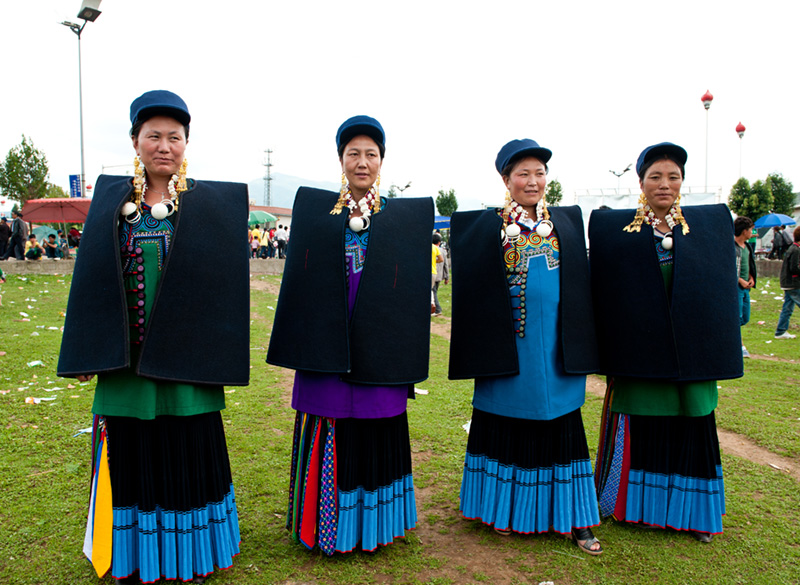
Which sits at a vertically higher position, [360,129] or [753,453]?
[360,129]

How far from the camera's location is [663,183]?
3537mm

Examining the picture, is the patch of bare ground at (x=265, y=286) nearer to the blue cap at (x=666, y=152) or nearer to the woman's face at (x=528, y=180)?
the woman's face at (x=528, y=180)

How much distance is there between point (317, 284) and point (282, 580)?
5.17ft

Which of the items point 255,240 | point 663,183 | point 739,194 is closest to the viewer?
point 663,183

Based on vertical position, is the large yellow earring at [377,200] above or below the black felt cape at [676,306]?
above

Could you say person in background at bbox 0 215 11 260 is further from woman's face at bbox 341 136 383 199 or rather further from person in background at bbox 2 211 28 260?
woman's face at bbox 341 136 383 199

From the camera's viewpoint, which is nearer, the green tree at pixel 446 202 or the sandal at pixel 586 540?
the sandal at pixel 586 540

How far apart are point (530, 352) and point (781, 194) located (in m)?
47.2

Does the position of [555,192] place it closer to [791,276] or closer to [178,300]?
[791,276]

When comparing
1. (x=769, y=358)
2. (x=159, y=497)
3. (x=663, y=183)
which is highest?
(x=663, y=183)

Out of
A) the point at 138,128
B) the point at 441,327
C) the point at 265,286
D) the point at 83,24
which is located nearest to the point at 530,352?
the point at 138,128

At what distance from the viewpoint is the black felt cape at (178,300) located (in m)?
2.74

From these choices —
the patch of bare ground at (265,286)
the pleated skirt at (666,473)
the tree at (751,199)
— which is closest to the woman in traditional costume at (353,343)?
the pleated skirt at (666,473)

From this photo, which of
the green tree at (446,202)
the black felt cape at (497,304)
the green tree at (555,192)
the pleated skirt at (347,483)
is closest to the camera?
the pleated skirt at (347,483)
